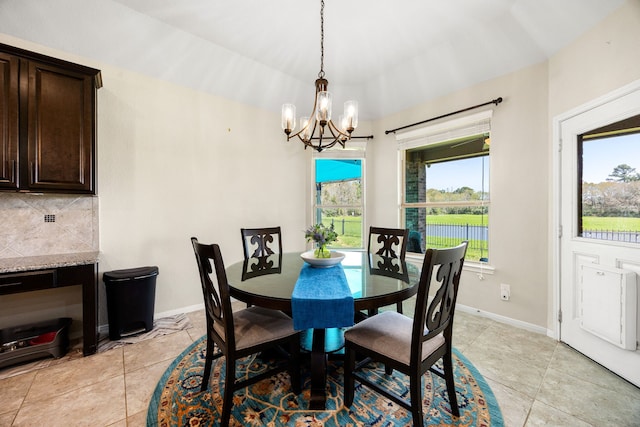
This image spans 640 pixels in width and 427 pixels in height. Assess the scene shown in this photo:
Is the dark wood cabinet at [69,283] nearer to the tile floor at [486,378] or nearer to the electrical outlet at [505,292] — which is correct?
the tile floor at [486,378]

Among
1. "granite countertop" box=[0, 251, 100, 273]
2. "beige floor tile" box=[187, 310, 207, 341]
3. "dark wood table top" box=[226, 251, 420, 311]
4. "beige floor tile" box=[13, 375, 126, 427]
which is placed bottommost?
"beige floor tile" box=[13, 375, 126, 427]

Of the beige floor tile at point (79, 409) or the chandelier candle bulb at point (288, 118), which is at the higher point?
the chandelier candle bulb at point (288, 118)

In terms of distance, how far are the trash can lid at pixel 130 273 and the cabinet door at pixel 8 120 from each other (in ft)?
3.21

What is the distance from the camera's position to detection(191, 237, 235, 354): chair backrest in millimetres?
1400

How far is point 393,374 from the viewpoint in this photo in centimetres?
193

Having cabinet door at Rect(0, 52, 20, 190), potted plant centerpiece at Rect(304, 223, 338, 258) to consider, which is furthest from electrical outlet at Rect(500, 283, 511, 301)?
cabinet door at Rect(0, 52, 20, 190)

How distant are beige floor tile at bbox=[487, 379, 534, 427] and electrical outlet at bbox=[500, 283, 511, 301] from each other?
128 centimetres

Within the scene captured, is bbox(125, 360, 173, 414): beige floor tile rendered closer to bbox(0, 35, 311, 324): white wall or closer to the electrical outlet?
bbox(0, 35, 311, 324): white wall

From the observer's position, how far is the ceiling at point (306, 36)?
224cm

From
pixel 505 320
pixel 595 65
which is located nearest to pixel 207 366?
pixel 505 320

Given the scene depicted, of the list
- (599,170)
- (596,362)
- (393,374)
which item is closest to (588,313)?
(596,362)

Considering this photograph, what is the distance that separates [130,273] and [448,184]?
149 inches

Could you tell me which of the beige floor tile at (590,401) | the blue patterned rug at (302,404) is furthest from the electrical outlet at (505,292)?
the blue patterned rug at (302,404)

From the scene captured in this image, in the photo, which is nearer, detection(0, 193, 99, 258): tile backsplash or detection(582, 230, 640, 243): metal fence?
detection(582, 230, 640, 243): metal fence
